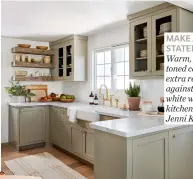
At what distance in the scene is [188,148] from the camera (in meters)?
2.41

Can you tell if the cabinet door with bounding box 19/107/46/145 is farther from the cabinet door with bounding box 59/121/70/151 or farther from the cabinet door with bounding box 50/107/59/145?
the cabinet door with bounding box 59/121/70/151

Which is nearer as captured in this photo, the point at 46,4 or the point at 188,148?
the point at 188,148

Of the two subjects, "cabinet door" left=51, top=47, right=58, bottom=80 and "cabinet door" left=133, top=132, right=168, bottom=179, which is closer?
"cabinet door" left=133, top=132, right=168, bottom=179

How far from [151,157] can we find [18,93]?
3.30m

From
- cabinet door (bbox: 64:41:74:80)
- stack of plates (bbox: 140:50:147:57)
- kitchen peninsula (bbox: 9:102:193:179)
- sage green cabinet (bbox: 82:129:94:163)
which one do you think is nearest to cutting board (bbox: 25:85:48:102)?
cabinet door (bbox: 64:41:74:80)

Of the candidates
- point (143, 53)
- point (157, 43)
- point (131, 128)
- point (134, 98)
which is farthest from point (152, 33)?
point (131, 128)

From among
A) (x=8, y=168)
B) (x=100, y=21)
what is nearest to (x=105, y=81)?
(x=100, y=21)

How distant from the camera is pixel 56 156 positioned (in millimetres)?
3762

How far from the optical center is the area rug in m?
2.98

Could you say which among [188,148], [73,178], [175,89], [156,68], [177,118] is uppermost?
[156,68]

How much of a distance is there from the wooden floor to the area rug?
82mm

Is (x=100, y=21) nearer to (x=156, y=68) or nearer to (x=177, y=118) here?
(x=156, y=68)

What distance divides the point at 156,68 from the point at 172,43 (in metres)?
0.36

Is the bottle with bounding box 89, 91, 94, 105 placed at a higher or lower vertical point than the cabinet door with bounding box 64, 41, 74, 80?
lower
